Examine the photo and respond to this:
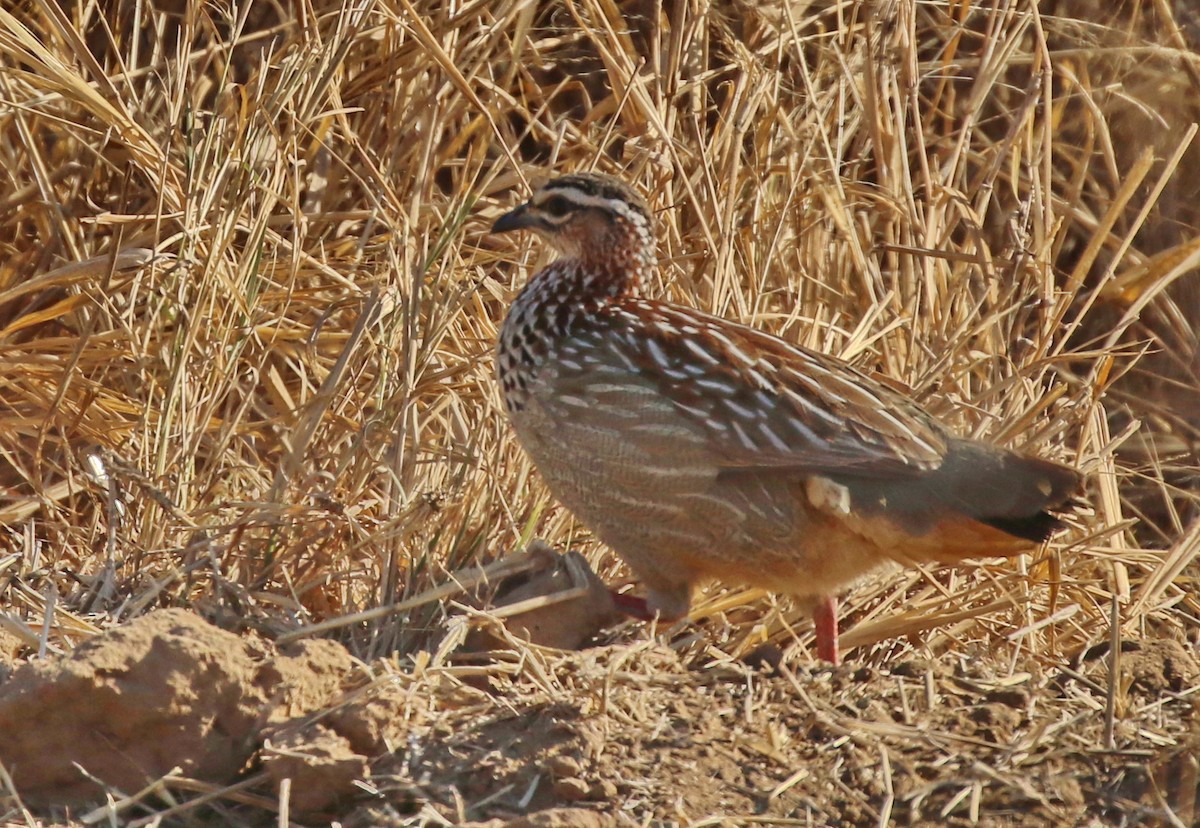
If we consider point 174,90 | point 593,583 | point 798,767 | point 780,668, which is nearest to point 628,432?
point 593,583

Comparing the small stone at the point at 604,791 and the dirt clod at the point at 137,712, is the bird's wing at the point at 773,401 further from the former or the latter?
the dirt clod at the point at 137,712

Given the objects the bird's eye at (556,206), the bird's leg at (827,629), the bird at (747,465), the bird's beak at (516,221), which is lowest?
the bird's leg at (827,629)

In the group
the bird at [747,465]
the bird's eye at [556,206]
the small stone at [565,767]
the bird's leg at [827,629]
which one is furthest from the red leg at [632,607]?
the bird's eye at [556,206]

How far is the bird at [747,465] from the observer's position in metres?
3.91

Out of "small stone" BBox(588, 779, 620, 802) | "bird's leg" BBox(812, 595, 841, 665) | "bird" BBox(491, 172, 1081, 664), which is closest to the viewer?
"small stone" BBox(588, 779, 620, 802)

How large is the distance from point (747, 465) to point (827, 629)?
60 centimetres

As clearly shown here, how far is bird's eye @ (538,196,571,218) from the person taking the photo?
4.61 meters

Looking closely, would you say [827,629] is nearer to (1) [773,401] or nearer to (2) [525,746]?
(1) [773,401]

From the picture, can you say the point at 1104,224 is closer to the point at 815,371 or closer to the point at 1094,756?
the point at 815,371

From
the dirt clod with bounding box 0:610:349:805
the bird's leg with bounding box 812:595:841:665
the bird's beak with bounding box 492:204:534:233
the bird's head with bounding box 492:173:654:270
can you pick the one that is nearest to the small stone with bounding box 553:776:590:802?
the dirt clod with bounding box 0:610:349:805

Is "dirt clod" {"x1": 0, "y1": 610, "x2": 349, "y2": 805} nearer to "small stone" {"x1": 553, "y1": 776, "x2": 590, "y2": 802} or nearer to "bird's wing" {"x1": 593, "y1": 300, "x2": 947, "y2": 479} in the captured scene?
"small stone" {"x1": 553, "y1": 776, "x2": 590, "y2": 802}

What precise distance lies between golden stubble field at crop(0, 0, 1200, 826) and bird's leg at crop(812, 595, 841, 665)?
14cm

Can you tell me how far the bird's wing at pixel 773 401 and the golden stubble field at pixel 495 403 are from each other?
49 cm

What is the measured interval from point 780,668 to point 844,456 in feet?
1.75
